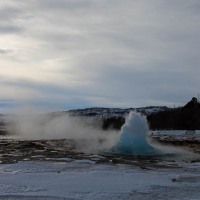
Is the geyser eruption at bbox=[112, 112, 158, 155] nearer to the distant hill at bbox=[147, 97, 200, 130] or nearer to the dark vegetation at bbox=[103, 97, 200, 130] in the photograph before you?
the dark vegetation at bbox=[103, 97, 200, 130]

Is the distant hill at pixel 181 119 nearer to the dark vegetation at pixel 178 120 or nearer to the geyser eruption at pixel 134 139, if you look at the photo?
the dark vegetation at pixel 178 120

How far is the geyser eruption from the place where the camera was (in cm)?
2887

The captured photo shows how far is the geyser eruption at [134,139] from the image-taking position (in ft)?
94.7

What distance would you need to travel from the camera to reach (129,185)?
13.6 m

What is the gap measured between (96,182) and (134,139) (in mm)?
16228

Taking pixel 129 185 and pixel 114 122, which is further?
pixel 114 122

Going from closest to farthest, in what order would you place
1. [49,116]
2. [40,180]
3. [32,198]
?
1. [32,198]
2. [40,180]
3. [49,116]

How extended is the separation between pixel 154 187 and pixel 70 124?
2368 inches

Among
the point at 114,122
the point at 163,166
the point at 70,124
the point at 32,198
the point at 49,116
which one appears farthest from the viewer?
the point at 114,122

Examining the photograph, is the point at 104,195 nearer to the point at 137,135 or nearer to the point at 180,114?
the point at 137,135

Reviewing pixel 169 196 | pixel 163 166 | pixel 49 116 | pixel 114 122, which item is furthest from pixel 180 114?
pixel 169 196

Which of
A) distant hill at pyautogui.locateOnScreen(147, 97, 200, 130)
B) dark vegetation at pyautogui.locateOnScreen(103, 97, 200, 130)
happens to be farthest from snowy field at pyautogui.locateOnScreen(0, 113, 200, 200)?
distant hill at pyautogui.locateOnScreen(147, 97, 200, 130)

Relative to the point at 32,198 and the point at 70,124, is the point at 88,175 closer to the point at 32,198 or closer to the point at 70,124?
the point at 32,198

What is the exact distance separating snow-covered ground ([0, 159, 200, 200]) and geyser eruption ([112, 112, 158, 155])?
9389mm
